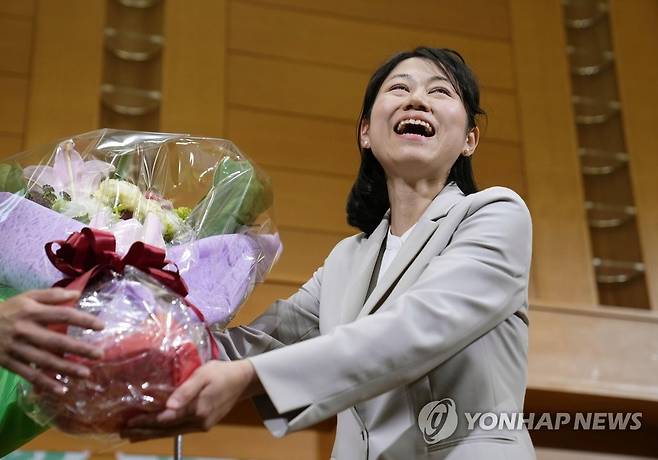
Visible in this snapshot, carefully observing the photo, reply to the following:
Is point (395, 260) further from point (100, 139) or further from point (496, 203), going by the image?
point (100, 139)

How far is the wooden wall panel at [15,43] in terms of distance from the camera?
12.7 ft

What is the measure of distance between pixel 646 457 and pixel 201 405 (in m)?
2.89

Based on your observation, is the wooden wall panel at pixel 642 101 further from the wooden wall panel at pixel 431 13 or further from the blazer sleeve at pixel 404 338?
the blazer sleeve at pixel 404 338

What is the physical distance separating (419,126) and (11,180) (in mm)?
744

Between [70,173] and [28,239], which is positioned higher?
[70,173]

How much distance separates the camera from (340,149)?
415 centimetres

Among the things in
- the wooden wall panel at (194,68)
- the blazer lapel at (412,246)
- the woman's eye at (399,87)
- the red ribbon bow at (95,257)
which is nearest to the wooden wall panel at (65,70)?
the wooden wall panel at (194,68)

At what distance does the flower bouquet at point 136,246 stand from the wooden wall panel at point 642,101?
9.80 ft

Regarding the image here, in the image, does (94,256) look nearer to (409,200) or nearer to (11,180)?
(11,180)

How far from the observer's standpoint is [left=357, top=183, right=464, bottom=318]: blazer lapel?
161 cm

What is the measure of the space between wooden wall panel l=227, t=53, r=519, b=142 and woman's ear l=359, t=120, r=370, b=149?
81.1 inches

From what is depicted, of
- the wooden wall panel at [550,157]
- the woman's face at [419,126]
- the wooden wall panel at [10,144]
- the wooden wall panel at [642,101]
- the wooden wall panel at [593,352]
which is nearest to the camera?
the woman's face at [419,126]

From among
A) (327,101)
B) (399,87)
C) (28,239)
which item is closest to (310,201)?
(327,101)

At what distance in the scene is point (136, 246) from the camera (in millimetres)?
1354
